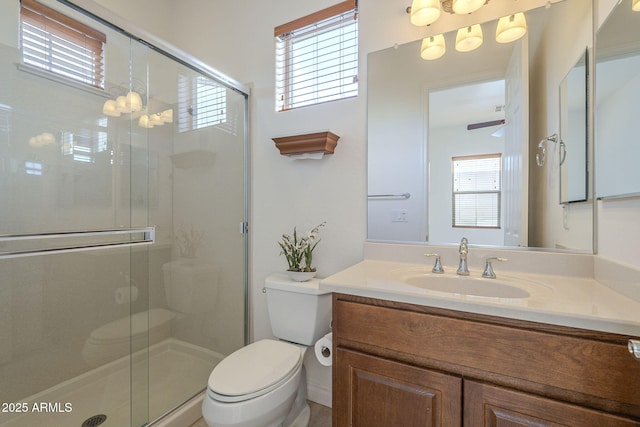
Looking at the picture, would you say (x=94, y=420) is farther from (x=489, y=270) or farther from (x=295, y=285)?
(x=489, y=270)

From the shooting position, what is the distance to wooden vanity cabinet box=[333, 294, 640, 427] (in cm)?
70

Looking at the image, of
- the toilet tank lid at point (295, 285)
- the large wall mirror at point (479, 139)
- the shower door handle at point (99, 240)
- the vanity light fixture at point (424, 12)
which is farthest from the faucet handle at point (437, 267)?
the shower door handle at point (99, 240)

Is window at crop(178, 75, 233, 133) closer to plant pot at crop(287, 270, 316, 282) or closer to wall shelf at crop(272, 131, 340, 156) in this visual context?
wall shelf at crop(272, 131, 340, 156)

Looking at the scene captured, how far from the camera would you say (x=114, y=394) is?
150 cm

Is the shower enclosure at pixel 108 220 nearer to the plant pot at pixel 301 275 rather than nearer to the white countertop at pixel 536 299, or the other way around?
the plant pot at pixel 301 275

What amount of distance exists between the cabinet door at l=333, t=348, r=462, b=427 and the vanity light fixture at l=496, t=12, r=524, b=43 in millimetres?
1427

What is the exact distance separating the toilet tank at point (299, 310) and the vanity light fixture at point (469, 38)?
4.47 ft

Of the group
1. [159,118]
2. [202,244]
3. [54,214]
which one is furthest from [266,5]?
[54,214]

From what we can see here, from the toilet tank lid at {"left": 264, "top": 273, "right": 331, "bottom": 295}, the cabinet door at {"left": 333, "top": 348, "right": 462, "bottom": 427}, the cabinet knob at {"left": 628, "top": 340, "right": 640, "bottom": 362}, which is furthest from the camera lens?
the toilet tank lid at {"left": 264, "top": 273, "right": 331, "bottom": 295}

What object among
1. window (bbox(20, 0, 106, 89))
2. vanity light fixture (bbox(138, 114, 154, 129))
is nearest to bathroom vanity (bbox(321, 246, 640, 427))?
vanity light fixture (bbox(138, 114, 154, 129))

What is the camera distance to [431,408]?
0.88 meters

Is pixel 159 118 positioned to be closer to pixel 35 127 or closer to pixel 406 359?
pixel 35 127

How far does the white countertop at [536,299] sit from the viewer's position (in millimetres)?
709

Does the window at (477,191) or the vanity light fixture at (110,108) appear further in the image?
the vanity light fixture at (110,108)
